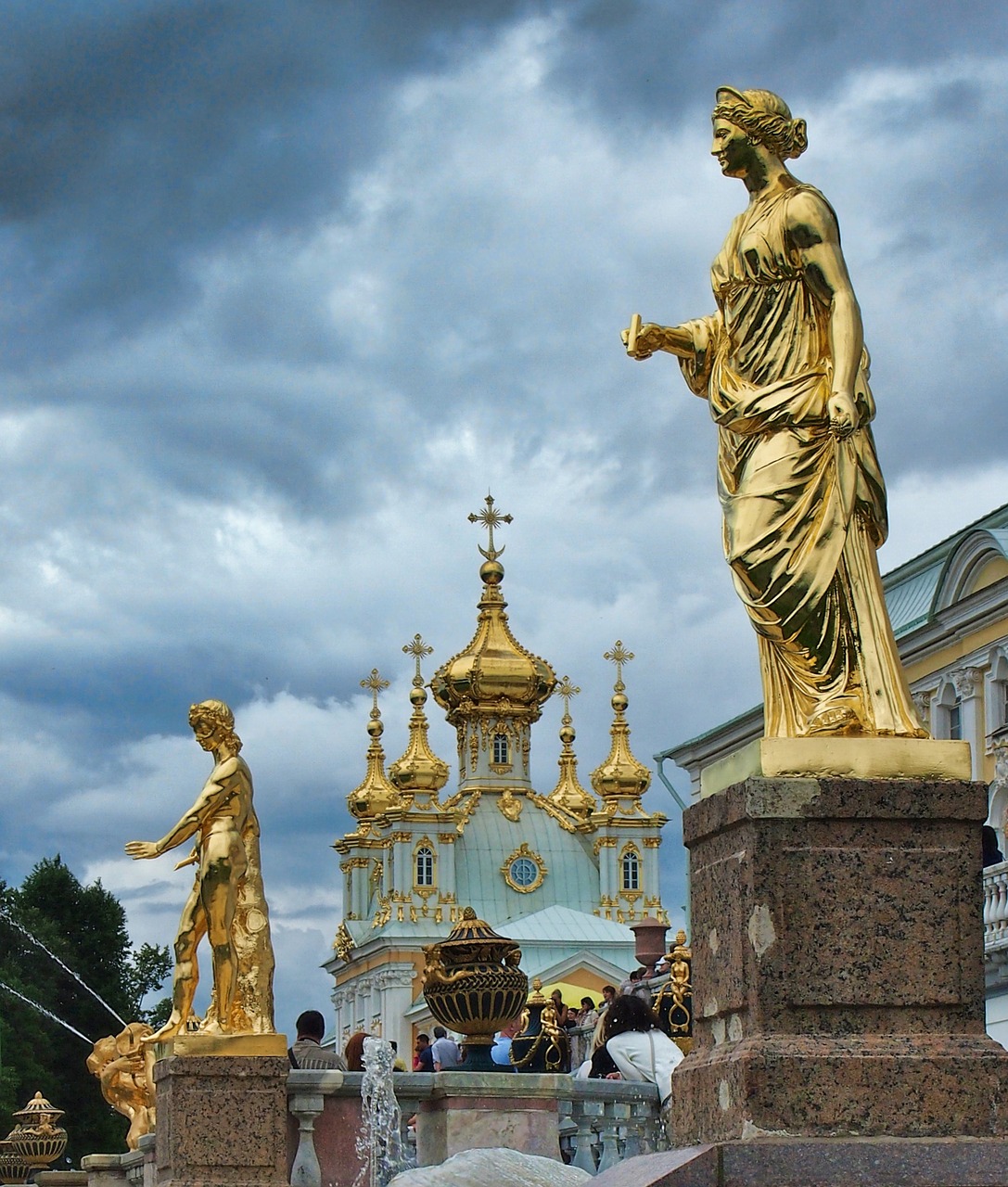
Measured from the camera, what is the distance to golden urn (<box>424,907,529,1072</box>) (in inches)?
504

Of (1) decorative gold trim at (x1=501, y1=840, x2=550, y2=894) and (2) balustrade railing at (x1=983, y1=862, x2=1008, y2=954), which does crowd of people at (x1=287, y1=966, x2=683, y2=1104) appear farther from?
(1) decorative gold trim at (x1=501, y1=840, x2=550, y2=894)

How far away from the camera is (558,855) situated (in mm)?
90250

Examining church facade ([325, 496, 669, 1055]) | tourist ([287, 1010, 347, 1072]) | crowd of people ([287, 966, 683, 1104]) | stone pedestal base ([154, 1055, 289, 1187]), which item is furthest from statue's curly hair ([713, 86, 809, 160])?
church facade ([325, 496, 669, 1055])

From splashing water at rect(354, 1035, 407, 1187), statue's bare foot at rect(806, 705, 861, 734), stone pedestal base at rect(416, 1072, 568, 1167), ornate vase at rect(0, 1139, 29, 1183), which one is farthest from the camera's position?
ornate vase at rect(0, 1139, 29, 1183)

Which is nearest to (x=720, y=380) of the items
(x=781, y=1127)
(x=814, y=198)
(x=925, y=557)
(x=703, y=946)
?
(x=814, y=198)

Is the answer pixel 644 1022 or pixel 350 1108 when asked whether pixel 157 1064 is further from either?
pixel 644 1022

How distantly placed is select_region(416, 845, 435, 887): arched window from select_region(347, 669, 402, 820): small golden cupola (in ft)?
9.59

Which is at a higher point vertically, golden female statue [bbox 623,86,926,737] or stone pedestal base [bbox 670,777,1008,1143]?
golden female statue [bbox 623,86,926,737]

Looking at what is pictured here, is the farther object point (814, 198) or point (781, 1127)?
point (814, 198)

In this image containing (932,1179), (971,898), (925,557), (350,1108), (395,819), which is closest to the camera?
(932,1179)

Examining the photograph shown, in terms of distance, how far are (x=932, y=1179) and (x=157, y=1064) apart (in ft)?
22.4

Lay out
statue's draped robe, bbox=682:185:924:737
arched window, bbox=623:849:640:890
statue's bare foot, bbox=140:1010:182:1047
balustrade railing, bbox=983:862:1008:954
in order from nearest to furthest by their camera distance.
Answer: statue's draped robe, bbox=682:185:924:737 → statue's bare foot, bbox=140:1010:182:1047 → balustrade railing, bbox=983:862:1008:954 → arched window, bbox=623:849:640:890

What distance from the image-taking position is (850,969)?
24.9 feet

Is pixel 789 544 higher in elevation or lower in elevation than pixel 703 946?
higher
